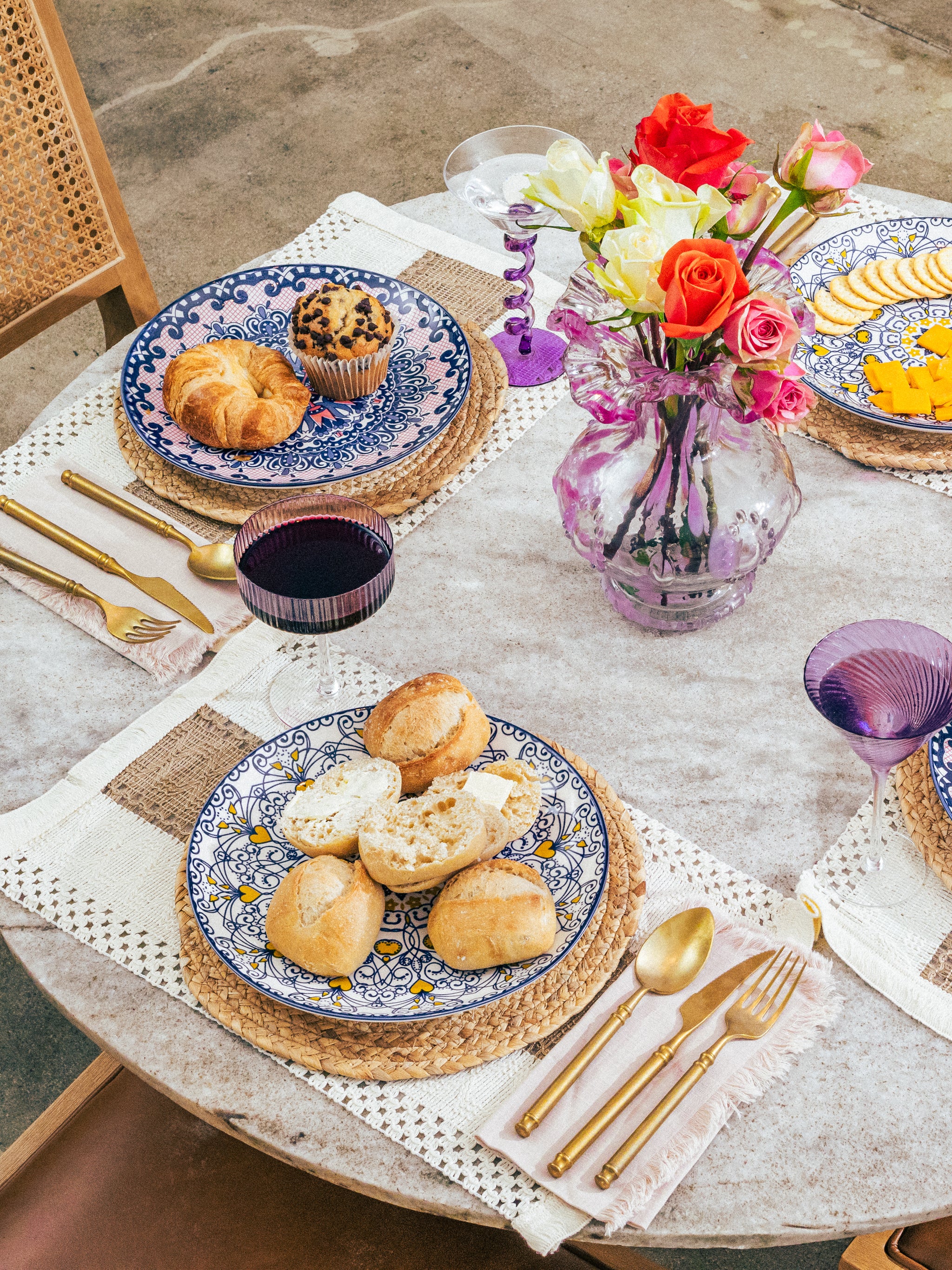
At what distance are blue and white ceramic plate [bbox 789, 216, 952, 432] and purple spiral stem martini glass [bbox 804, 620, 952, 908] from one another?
0.42 meters

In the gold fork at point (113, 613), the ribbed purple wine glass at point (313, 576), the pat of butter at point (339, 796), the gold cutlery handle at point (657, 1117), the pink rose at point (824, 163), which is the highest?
the pink rose at point (824, 163)

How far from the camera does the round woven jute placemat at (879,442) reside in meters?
1.28

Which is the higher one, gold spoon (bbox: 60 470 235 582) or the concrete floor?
gold spoon (bbox: 60 470 235 582)

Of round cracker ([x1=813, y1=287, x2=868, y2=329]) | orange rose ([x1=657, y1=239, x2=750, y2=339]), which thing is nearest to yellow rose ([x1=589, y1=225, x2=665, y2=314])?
orange rose ([x1=657, y1=239, x2=750, y2=339])

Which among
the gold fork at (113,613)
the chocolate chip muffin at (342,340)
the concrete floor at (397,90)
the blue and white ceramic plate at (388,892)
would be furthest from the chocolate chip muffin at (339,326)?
the concrete floor at (397,90)

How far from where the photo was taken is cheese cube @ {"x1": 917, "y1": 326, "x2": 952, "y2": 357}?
4.48ft

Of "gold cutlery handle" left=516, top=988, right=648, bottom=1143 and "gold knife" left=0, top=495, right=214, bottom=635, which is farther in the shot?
"gold knife" left=0, top=495, right=214, bottom=635

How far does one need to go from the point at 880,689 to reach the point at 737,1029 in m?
0.29

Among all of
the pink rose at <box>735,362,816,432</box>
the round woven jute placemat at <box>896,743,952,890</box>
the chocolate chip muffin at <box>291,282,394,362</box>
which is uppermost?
the pink rose at <box>735,362,816,432</box>

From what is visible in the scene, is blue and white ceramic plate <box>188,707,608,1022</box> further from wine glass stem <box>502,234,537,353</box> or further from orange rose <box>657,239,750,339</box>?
wine glass stem <box>502,234,537,353</box>

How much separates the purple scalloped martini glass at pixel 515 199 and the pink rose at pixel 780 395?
516 millimetres

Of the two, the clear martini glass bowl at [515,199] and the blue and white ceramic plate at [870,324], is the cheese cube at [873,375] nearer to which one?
the blue and white ceramic plate at [870,324]

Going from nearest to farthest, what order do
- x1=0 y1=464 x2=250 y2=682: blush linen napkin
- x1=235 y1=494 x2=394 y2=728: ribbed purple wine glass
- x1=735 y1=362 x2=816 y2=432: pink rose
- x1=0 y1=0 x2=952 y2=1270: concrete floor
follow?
1. x1=735 y1=362 x2=816 y2=432: pink rose
2. x1=235 y1=494 x2=394 y2=728: ribbed purple wine glass
3. x1=0 y1=464 x2=250 y2=682: blush linen napkin
4. x1=0 y1=0 x2=952 y2=1270: concrete floor

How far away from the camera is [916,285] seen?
4.70 feet
